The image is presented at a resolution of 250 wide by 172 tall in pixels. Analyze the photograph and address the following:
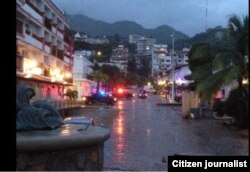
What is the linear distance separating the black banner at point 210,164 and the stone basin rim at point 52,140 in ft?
7.62

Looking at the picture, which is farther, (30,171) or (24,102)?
(24,102)

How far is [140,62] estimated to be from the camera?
581 ft

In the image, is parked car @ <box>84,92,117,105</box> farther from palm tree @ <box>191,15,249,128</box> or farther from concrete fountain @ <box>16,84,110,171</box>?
concrete fountain @ <box>16,84,110,171</box>

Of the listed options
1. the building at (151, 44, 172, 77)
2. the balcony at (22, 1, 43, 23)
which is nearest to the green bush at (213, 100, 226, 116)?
the balcony at (22, 1, 43, 23)

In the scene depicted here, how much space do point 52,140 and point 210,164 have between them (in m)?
2.72

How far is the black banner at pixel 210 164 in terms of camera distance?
17.9ft

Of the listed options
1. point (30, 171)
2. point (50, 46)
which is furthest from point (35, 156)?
point (50, 46)

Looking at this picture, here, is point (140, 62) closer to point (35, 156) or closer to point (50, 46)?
point (50, 46)

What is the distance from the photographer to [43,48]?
5678cm

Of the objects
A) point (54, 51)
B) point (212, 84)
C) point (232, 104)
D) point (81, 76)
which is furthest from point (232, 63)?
point (81, 76)

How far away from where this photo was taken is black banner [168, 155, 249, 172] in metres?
5.46

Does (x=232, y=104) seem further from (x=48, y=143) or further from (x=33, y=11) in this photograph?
(x=33, y=11)
